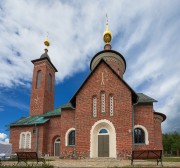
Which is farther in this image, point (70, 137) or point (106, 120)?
point (70, 137)

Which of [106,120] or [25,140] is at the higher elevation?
[106,120]

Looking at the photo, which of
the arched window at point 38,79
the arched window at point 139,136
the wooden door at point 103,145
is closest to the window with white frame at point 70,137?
the wooden door at point 103,145

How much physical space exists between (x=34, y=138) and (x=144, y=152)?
55.5 feet

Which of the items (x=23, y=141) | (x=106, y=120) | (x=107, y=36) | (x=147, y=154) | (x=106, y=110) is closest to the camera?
(x=147, y=154)

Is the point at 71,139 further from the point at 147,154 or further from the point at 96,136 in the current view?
the point at 147,154

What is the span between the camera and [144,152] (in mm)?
12359

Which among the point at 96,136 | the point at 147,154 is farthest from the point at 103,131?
the point at 147,154

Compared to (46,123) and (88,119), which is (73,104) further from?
(46,123)

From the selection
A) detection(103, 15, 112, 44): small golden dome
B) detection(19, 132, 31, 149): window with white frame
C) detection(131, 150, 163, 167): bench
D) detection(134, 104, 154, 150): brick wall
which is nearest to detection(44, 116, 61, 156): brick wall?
detection(19, 132, 31, 149): window with white frame

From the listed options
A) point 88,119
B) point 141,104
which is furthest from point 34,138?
point 141,104

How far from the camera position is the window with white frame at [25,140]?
1041 inches

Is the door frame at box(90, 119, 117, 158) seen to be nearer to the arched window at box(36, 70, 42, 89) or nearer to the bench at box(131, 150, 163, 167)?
the bench at box(131, 150, 163, 167)

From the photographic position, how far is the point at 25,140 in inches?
1053

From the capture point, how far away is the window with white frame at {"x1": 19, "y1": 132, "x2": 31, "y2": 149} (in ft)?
86.7
